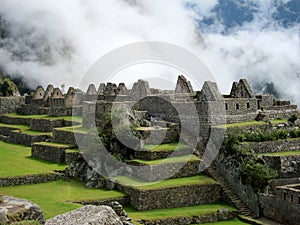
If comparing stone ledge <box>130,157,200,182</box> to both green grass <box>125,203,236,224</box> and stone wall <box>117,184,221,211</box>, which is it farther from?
green grass <box>125,203,236,224</box>

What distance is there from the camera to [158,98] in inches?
1256

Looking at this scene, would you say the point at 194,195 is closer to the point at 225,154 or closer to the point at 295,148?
the point at 225,154

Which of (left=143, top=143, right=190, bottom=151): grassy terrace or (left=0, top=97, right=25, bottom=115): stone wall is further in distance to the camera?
(left=0, top=97, right=25, bottom=115): stone wall

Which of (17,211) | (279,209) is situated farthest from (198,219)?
(17,211)

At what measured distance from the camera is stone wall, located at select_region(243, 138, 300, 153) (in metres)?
26.8

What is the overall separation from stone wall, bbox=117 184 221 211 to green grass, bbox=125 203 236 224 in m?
0.33

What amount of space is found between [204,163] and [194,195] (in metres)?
2.54

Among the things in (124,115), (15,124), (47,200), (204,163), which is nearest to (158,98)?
(124,115)

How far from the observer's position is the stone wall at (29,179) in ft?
83.3

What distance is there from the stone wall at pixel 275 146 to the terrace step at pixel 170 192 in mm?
3125

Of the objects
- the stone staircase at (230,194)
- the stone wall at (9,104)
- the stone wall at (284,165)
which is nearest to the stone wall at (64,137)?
the stone staircase at (230,194)

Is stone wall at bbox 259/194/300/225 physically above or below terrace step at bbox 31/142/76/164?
below

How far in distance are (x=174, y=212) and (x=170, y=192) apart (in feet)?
4.15

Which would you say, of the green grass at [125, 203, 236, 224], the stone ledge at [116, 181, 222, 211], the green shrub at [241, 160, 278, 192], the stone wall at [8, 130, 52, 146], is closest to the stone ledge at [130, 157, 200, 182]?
the stone ledge at [116, 181, 222, 211]
